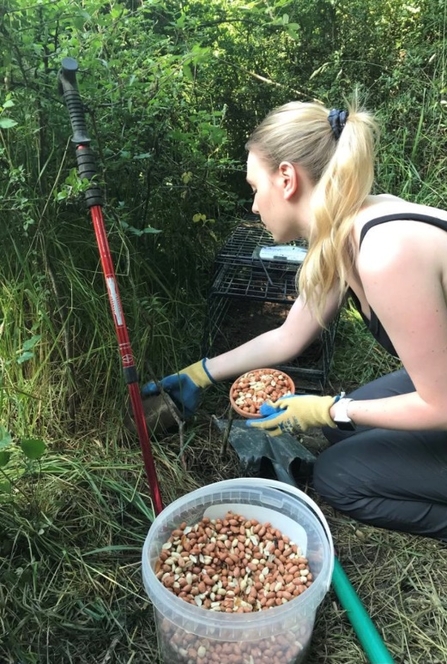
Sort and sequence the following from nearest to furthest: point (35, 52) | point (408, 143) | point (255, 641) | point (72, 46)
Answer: point (255, 641)
point (35, 52)
point (72, 46)
point (408, 143)

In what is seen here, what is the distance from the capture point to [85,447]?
1620 millimetres

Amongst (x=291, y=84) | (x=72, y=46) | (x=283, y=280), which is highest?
(x=72, y=46)

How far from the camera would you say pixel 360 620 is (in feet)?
4.03

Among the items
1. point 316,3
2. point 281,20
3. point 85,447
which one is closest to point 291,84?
point 316,3

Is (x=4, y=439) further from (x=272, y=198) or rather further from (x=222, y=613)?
(x=272, y=198)

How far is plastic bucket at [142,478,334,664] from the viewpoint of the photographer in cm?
101

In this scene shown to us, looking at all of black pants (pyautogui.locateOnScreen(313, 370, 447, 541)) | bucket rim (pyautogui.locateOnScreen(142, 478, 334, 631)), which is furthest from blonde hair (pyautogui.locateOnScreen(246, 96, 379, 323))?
bucket rim (pyautogui.locateOnScreen(142, 478, 334, 631))

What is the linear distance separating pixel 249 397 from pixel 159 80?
1038mm

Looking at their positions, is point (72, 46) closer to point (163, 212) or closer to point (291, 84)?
point (163, 212)

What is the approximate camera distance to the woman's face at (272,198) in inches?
51.4

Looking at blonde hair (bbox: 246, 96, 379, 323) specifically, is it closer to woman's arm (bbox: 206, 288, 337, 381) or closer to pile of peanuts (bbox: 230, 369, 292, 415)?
woman's arm (bbox: 206, 288, 337, 381)

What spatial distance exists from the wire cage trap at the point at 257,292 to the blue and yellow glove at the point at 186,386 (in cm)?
27

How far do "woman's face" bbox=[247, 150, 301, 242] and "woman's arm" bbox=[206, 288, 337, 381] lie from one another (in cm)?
33

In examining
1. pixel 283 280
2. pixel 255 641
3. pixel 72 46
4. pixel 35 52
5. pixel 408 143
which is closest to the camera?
pixel 255 641
